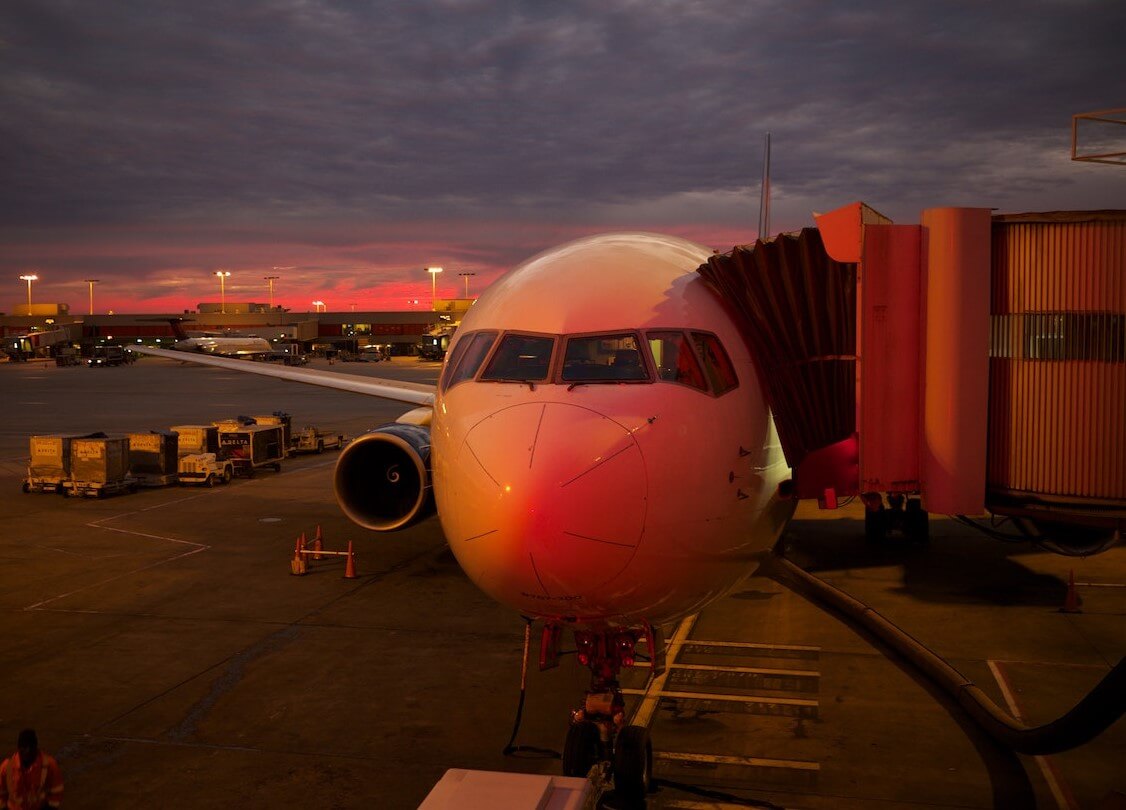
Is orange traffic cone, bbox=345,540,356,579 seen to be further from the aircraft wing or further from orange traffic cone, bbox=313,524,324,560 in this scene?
the aircraft wing

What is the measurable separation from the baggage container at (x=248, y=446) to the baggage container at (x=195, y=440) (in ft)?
0.85

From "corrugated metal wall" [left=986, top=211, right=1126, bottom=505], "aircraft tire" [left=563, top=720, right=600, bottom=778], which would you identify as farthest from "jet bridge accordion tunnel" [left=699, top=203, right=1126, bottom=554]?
"aircraft tire" [left=563, top=720, right=600, bottom=778]

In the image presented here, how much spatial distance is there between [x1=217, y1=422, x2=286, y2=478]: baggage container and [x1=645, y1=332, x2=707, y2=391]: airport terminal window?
21.6 m

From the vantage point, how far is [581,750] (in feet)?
25.3

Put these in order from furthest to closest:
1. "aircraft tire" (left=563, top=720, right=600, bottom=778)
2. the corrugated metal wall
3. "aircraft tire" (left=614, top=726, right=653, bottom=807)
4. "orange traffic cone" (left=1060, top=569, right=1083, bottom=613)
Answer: "orange traffic cone" (left=1060, top=569, right=1083, bottom=613) → "aircraft tire" (left=563, top=720, right=600, bottom=778) → "aircraft tire" (left=614, top=726, right=653, bottom=807) → the corrugated metal wall

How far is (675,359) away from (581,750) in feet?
10.6

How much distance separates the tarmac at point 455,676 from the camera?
8.59 meters

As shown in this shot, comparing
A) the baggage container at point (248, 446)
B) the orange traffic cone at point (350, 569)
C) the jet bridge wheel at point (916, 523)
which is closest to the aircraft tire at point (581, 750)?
the orange traffic cone at point (350, 569)

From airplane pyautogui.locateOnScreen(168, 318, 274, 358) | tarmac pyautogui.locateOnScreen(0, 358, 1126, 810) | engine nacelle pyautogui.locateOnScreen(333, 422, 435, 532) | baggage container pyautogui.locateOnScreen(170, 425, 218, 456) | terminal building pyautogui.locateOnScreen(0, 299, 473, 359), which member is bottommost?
tarmac pyautogui.locateOnScreen(0, 358, 1126, 810)

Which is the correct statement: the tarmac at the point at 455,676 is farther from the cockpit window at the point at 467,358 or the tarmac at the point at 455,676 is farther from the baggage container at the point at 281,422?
the baggage container at the point at 281,422

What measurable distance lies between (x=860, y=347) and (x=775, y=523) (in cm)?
178

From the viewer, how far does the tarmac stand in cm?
859

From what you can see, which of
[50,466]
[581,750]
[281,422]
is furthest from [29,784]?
[281,422]

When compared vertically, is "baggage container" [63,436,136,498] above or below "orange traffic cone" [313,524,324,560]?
above
